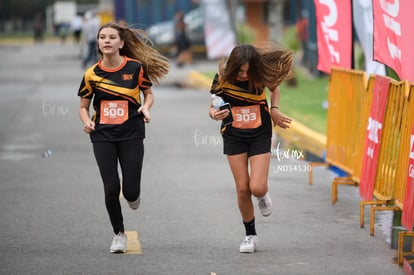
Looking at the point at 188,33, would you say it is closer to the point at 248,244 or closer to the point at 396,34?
the point at 396,34

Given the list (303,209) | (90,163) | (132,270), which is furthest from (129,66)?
(90,163)

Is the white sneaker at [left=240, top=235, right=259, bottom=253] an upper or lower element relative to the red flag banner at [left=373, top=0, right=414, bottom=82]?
lower

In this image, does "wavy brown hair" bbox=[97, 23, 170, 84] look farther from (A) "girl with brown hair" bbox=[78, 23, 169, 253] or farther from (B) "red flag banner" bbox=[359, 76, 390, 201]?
(B) "red flag banner" bbox=[359, 76, 390, 201]

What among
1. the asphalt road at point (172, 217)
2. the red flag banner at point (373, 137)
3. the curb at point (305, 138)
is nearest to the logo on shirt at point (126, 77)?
the asphalt road at point (172, 217)

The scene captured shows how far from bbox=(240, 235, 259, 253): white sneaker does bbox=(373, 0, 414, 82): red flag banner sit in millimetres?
1820

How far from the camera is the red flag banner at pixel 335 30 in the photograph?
10.9m

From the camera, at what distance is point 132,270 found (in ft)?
23.8

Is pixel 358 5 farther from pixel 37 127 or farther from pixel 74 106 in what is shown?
pixel 74 106

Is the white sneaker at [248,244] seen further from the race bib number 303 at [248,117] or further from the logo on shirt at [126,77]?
the logo on shirt at [126,77]

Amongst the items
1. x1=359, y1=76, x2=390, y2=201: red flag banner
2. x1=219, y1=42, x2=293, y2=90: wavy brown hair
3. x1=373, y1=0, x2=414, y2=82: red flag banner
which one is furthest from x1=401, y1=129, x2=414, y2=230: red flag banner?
x1=359, y1=76, x2=390, y2=201: red flag banner

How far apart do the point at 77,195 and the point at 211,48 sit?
2062 centimetres

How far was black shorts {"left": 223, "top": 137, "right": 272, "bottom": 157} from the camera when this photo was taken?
25.4 feet

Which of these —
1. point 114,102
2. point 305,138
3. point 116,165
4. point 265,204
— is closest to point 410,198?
point 265,204

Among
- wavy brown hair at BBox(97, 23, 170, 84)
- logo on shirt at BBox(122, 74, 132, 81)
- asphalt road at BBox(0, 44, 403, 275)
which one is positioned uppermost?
wavy brown hair at BBox(97, 23, 170, 84)
